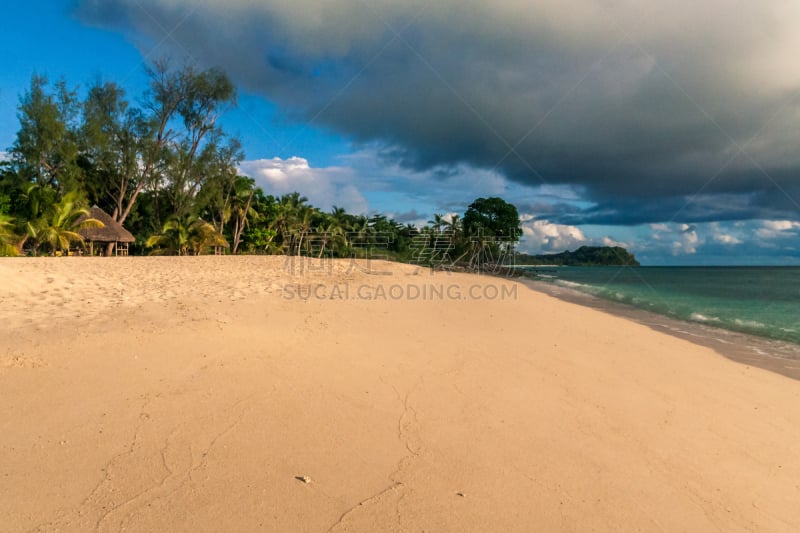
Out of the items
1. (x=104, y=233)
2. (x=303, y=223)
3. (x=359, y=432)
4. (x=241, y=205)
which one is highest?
(x=241, y=205)

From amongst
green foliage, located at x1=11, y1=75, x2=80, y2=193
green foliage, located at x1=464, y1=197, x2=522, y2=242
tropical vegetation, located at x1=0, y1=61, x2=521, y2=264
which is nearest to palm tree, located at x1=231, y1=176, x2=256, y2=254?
tropical vegetation, located at x1=0, y1=61, x2=521, y2=264

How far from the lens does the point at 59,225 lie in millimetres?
20766

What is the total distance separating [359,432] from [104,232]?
29.1m

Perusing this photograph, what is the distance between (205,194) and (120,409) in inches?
1331

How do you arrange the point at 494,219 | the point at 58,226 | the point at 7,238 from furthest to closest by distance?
1. the point at 494,219
2. the point at 58,226
3. the point at 7,238

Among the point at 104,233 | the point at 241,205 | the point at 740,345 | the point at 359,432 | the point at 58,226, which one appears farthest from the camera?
the point at 241,205

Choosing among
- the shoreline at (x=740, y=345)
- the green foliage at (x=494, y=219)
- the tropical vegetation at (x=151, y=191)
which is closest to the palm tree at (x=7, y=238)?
the tropical vegetation at (x=151, y=191)

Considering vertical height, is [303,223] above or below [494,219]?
below

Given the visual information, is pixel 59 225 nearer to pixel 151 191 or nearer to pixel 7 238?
pixel 7 238

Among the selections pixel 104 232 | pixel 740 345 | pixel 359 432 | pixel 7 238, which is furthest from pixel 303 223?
pixel 359 432

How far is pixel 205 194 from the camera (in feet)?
109

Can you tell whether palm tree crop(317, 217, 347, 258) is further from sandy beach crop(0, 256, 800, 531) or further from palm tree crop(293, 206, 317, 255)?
sandy beach crop(0, 256, 800, 531)

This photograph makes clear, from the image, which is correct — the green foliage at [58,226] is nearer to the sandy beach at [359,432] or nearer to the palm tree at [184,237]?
the palm tree at [184,237]

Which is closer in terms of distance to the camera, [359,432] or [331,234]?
[359,432]
